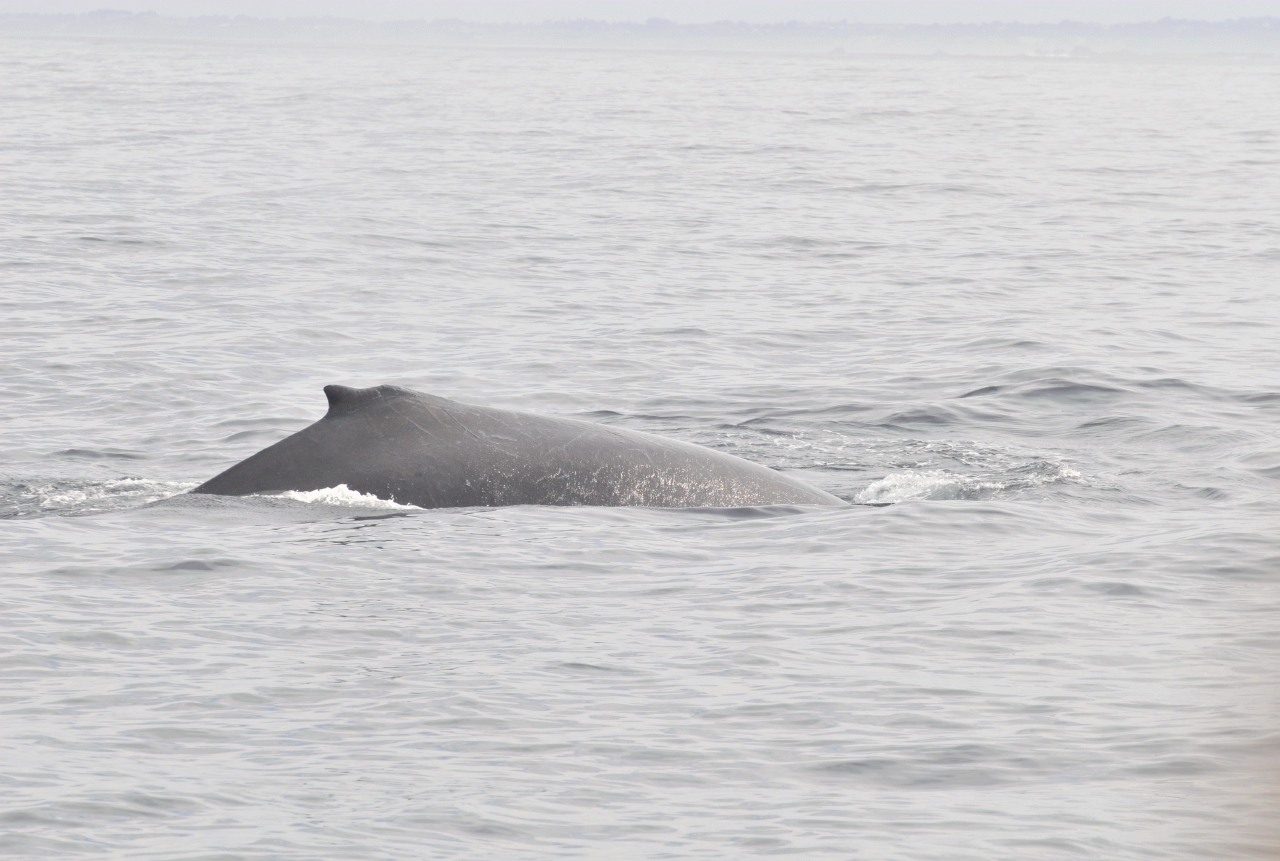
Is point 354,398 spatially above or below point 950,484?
above

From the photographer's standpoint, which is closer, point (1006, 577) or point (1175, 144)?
point (1006, 577)

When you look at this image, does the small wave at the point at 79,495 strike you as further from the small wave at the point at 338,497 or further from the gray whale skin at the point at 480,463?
the small wave at the point at 338,497

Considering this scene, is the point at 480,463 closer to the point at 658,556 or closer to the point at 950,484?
the point at 658,556

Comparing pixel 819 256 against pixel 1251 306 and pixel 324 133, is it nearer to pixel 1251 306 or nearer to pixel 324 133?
pixel 1251 306

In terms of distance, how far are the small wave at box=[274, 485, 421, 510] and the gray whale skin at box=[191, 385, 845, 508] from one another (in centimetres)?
4

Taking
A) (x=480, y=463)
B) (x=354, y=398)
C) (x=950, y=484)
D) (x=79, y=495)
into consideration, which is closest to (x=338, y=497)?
(x=354, y=398)

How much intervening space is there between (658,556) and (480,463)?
1.17 metres

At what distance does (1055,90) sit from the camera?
9125 centimetres

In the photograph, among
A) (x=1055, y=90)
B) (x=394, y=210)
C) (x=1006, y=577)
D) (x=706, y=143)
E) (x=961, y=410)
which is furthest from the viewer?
(x=1055, y=90)

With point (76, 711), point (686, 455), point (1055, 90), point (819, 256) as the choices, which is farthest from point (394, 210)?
point (1055, 90)

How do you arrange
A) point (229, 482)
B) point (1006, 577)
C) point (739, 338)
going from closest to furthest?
point (1006, 577)
point (229, 482)
point (739, 338)

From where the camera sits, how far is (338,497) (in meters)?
9.80

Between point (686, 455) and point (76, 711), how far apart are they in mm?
4437

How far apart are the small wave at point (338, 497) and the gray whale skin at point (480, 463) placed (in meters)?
0.04
